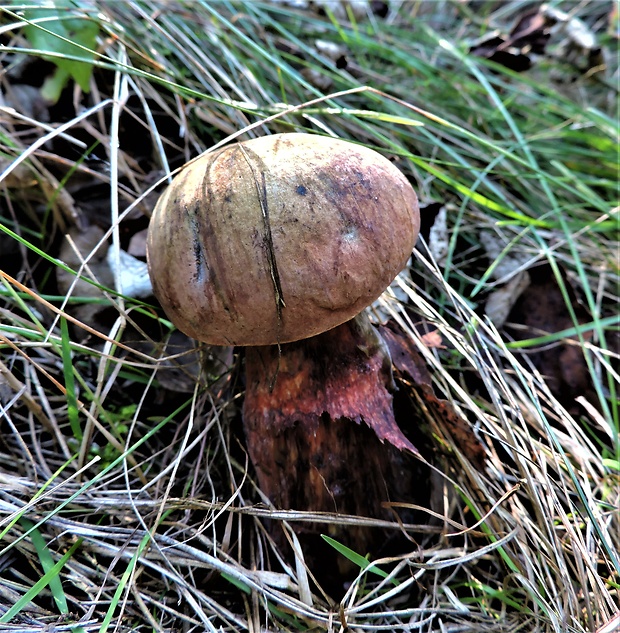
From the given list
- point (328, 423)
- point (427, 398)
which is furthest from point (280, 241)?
point (427, 398)

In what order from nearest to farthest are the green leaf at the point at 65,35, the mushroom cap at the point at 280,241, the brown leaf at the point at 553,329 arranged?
the mushroom cap at the point at 280,241, the green leaf at the point at 65,35, the brown leaf at the point at 553,329

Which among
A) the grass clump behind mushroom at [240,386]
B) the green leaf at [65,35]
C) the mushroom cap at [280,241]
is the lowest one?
the grass clump behind mushroom at [240,386]

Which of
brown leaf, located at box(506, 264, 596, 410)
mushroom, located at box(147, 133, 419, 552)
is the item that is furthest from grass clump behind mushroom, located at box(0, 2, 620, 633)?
mushroom, located at box(147, 133, 419, 552)

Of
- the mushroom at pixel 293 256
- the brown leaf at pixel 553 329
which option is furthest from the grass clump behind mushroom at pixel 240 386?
the mushroom at pixel 293 256

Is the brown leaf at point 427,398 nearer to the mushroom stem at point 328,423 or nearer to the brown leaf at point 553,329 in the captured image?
the mushroom stem at point 328,423

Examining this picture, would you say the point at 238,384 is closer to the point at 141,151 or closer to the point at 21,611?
the point at 21,611

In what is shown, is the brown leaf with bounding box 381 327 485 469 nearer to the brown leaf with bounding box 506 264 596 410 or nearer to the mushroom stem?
the mushroom stem

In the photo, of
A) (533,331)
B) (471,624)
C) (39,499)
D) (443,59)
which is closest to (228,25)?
(443,59)
